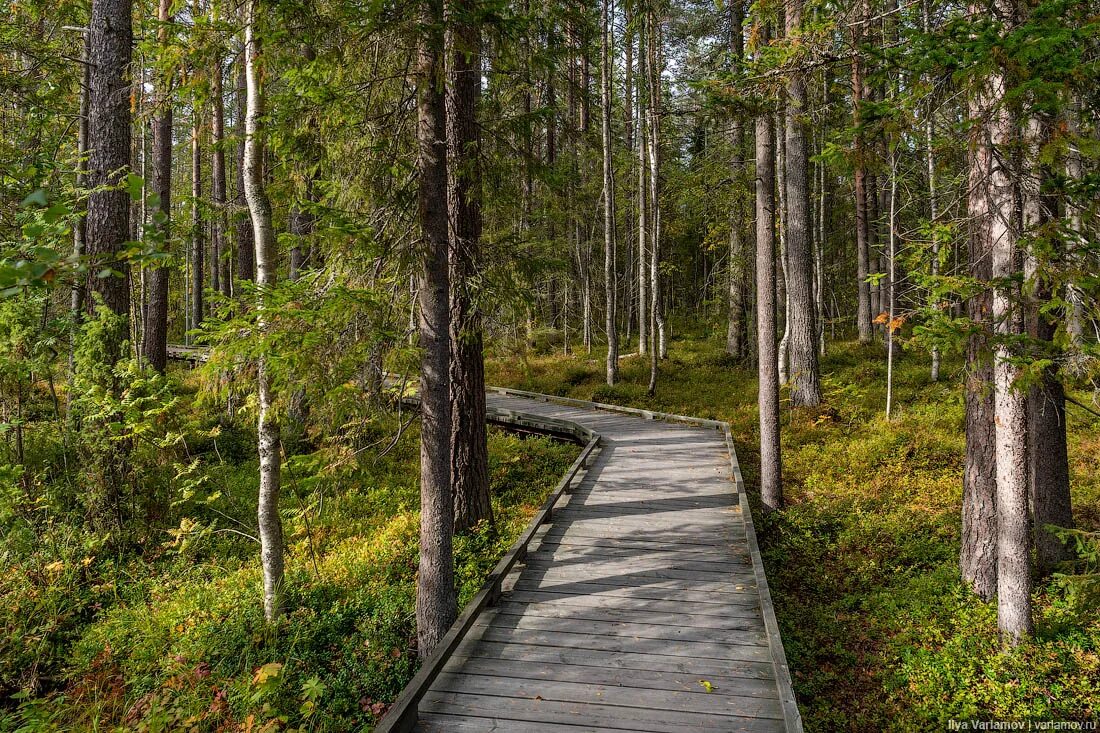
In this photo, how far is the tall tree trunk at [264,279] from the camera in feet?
19.8

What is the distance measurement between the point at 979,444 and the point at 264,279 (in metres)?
8.42

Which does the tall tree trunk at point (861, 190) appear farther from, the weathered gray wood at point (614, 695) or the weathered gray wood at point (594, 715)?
the weathered gray wood at point (594, 715)

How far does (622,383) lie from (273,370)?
47.1 feet

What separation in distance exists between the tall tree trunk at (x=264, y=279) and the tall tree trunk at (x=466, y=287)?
1981 mm

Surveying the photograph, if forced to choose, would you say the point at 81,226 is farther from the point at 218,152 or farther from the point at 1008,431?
the point at 1008,431

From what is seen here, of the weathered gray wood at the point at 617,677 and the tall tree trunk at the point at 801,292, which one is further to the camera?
the tall tree trunk at the point at 801,292

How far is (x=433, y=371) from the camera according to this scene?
5715 millimetres

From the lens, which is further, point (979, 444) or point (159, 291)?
point (159, 291)

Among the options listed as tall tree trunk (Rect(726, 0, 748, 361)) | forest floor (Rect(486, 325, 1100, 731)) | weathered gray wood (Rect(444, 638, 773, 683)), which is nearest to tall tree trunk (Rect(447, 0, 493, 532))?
forest floor (Rect(486, 325, 1100, 731))

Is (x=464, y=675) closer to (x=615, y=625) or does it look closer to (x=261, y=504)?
(x=615, y=625)

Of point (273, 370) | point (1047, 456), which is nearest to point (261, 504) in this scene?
point (273, 370)

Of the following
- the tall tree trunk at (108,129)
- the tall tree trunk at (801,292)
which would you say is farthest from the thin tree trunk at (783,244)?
the tall tree trunk at (108,129)

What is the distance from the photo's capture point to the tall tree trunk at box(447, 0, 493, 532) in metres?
6.29

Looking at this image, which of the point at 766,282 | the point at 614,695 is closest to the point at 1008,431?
the point at 766,282
